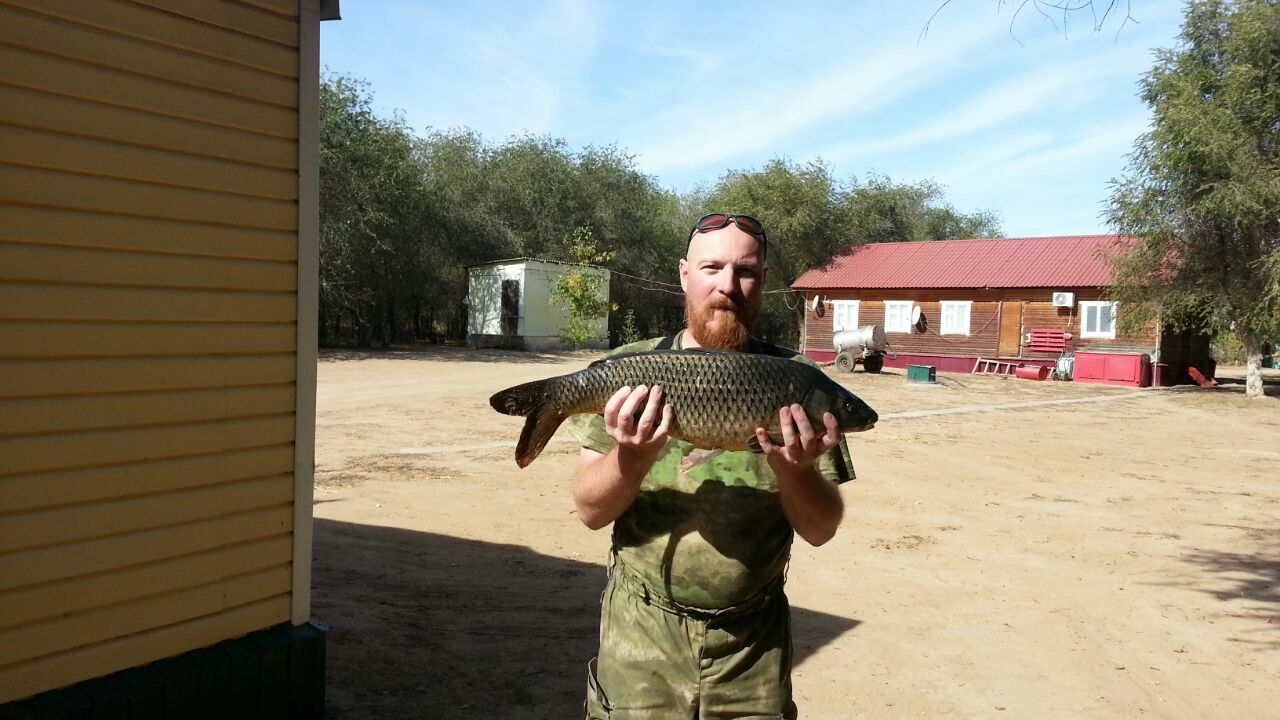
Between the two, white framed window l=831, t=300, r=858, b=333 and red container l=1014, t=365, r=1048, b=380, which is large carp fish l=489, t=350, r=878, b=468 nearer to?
red container l=1014, t=365, r=1048, b=380

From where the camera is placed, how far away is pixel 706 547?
2.46m

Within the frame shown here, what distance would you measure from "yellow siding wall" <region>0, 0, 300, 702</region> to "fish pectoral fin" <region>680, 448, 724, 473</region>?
2.79m

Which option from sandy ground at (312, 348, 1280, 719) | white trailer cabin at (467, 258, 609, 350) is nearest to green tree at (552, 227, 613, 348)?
white trailer cabin at (467, 258, 609, 350)

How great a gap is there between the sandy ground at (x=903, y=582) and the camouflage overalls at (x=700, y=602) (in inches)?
113

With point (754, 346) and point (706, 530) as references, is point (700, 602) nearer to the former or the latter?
point (706, 530)

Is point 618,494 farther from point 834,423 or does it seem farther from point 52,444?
point 52,444

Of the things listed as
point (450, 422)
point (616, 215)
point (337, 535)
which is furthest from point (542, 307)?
point (337, 535)

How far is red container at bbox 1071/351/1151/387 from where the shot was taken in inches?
1217

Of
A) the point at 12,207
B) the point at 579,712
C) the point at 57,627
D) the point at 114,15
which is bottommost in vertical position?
the point at 579,712

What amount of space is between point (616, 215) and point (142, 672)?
4224 cm

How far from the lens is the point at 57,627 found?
12.1 feet

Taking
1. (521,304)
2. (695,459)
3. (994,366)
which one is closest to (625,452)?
(695,459)

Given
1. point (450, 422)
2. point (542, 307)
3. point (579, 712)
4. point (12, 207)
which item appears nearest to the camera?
point (12, 207)

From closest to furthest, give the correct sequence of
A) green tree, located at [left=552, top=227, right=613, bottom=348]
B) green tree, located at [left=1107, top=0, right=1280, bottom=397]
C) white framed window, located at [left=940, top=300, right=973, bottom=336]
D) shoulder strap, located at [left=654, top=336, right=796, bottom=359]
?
shoulder strap, located at [left=654, top=336, right=796, bottom=359] < green tree, located at [left=1107, top=0, right=1280, bottom=397] < green tree, located at [left=552, top=227, right=613, bottom=348] < white framed window, located at [left=940, top=300, right=973, bottom=336]
